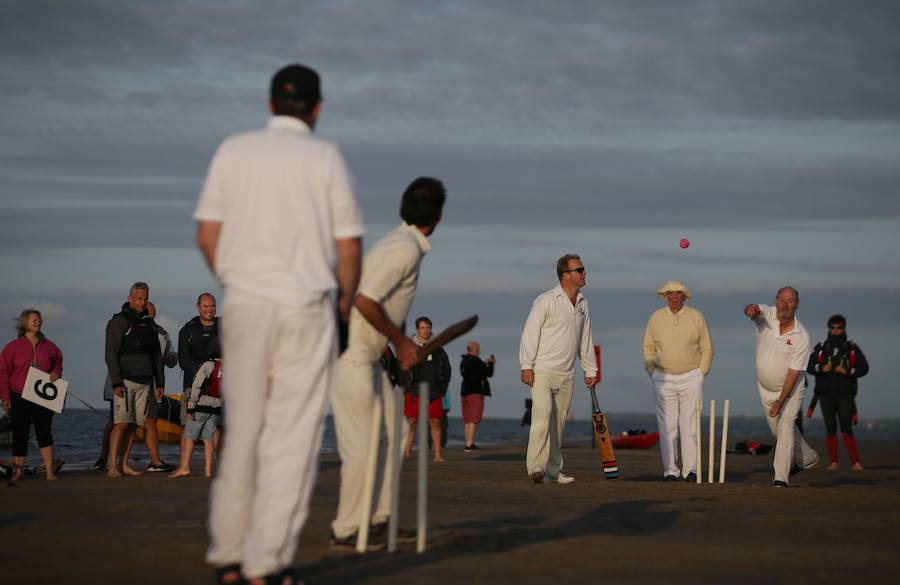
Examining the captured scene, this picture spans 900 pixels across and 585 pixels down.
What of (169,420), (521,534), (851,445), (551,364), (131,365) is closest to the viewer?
(521,534)

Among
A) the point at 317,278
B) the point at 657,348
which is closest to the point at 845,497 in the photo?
the point at 657,348

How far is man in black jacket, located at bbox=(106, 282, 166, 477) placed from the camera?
14.6 metres

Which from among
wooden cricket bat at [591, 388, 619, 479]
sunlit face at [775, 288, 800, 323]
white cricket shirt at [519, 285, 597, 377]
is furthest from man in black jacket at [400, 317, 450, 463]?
sunlit face at [775, 288, 800, 323]

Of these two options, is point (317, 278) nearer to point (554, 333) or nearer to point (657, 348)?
point (554, 333)

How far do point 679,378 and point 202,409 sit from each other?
5.56 m

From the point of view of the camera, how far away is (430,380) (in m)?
19.4

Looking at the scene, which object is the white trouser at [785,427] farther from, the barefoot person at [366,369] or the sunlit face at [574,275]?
the barefoot person at [366,369]

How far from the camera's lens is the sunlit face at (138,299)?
582 inches

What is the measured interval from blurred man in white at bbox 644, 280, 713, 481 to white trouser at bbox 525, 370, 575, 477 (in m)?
1.42

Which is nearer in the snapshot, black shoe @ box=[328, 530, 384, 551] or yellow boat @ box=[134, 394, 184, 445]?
black shoe @ box=[328, 530, 384, 551]

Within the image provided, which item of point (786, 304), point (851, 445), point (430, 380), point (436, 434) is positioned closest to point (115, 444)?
point (430, 380)

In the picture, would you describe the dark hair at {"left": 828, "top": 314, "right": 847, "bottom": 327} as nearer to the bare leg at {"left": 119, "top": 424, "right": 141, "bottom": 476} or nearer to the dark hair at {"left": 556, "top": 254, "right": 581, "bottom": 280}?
the dark hair at {"left": 556, "top": 254, "right": 581, "bottom": 280}

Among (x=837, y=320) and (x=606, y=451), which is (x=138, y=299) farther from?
(x=837, y=320)

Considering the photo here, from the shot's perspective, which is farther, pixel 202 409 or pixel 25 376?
pixel 202 409
